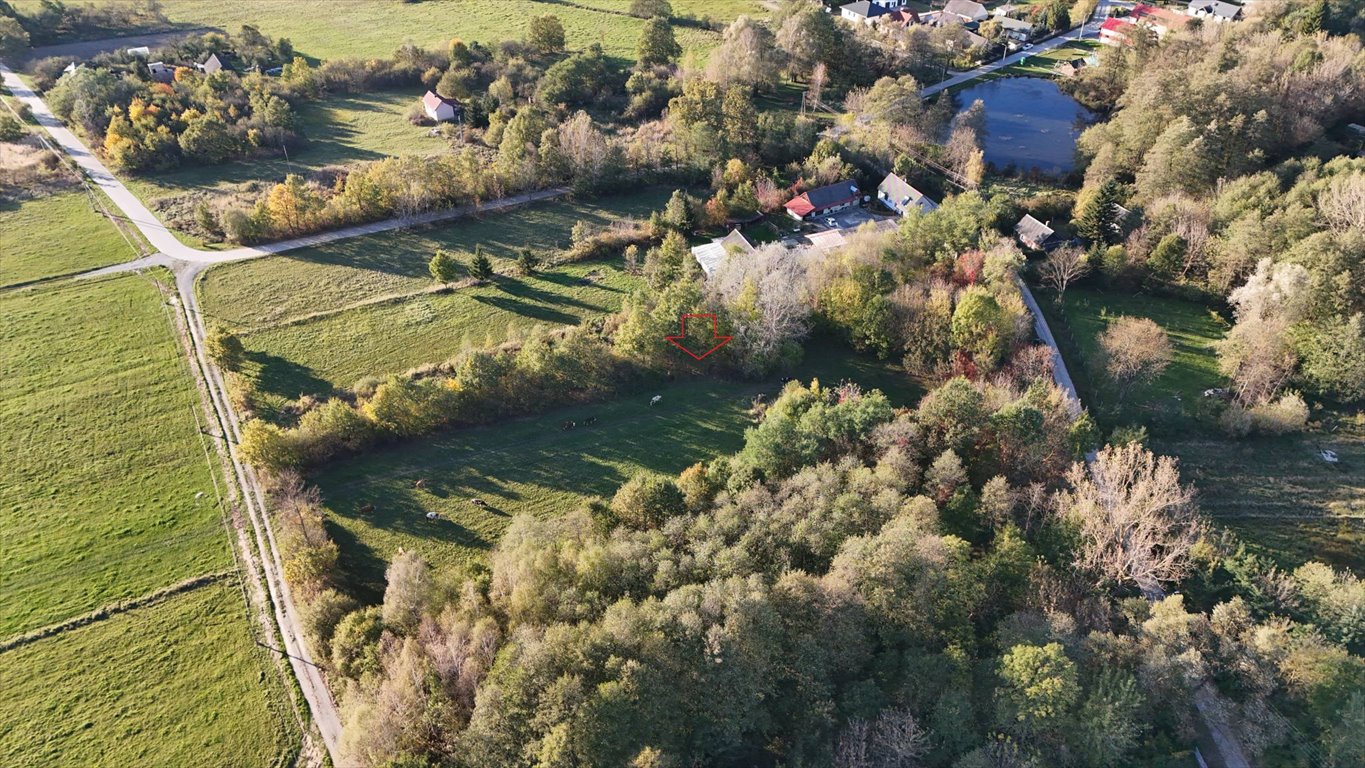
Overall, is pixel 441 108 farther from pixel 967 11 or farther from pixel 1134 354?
pixel 967 11

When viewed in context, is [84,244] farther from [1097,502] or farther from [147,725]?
[1097,502]

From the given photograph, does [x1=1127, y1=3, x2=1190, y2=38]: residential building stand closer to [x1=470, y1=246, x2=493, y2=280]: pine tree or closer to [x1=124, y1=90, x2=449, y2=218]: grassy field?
[x1=470, y1=246, x2=493, y2=280]: pine tree

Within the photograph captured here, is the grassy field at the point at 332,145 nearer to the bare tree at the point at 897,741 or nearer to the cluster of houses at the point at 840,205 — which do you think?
the cluster of houses at the point at 840,205

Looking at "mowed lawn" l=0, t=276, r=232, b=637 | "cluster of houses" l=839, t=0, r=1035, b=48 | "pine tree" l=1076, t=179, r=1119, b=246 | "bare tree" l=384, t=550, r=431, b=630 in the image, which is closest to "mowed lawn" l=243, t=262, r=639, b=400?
"mowed lawn" l=0, t=276, r=232, b=637

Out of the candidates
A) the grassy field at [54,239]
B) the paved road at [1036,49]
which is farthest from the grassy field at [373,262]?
the paved road at [1036,49]

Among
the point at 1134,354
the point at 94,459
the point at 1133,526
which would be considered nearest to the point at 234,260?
the point at 94,459

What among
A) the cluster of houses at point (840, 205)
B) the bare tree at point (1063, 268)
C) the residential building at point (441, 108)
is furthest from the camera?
the residential building at point (441, 108)
